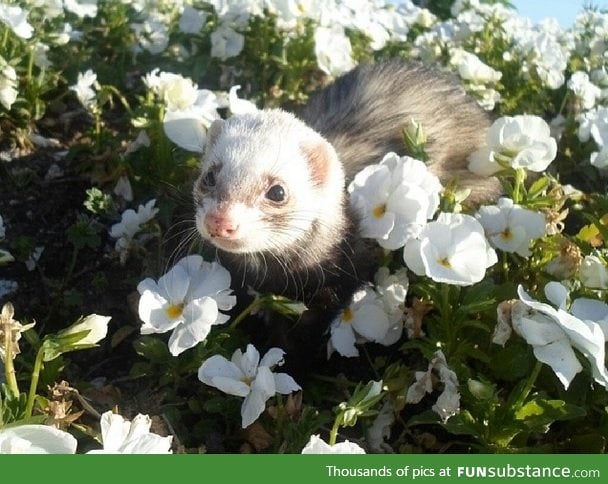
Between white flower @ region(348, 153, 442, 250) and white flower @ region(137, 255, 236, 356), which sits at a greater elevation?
white flower @ region(348, 153, 442, 250)

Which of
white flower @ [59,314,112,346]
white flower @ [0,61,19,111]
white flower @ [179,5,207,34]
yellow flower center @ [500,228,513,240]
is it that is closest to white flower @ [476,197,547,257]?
yellow flower center @ [500,228,513,240]

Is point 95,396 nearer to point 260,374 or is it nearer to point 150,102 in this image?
point 260,374

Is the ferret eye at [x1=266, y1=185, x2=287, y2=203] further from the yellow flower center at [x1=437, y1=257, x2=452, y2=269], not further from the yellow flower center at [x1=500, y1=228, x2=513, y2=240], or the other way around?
the yellow flower center at [x1=500, y1=228, x2=513, y2=240]

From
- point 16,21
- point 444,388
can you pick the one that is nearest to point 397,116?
point 444,388

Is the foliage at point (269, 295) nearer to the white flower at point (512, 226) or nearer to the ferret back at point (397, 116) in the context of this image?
the white flower at point (512, 226)

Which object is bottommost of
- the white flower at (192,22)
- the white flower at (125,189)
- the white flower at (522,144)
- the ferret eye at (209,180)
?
the white flower at (125,189)

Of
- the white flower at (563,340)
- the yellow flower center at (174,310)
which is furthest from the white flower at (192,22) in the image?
the white flower at (563,340)

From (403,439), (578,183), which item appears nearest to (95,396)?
(403,439)

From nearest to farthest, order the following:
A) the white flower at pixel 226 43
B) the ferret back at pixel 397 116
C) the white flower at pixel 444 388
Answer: the white flower at pixel 444 388 → the ferret back at pixel 397 116 → the white flower at pixel 226 43
